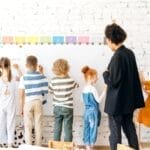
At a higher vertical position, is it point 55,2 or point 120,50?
point 55,2

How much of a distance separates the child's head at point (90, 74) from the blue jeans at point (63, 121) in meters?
0.44

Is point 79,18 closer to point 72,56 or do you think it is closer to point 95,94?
point 72,56

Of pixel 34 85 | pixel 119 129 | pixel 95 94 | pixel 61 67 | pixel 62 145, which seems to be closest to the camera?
pixel 62 145

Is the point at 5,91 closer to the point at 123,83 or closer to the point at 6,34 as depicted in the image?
the point at 6,34

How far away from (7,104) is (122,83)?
5.25ft

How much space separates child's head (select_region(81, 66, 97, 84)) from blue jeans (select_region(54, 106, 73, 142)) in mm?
439

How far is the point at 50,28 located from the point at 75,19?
32cm

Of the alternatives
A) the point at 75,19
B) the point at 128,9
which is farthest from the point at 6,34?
the point at 128,9

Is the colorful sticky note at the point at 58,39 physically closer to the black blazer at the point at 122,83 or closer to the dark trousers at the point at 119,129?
the black blazer at the point at 122,83

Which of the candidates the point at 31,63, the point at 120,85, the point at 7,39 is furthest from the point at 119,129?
the point at 7,39

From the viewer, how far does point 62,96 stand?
4.63 m

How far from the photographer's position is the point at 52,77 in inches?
195

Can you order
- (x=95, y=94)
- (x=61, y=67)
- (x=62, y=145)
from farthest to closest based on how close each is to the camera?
(x=95, y=94), (x=61, y=67), (x=62, y=145)

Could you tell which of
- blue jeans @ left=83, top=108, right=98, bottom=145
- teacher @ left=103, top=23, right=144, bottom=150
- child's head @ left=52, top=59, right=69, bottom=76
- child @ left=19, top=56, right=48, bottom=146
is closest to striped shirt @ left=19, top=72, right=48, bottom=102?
child @ left=19, top=56, right=48, bottom=146
